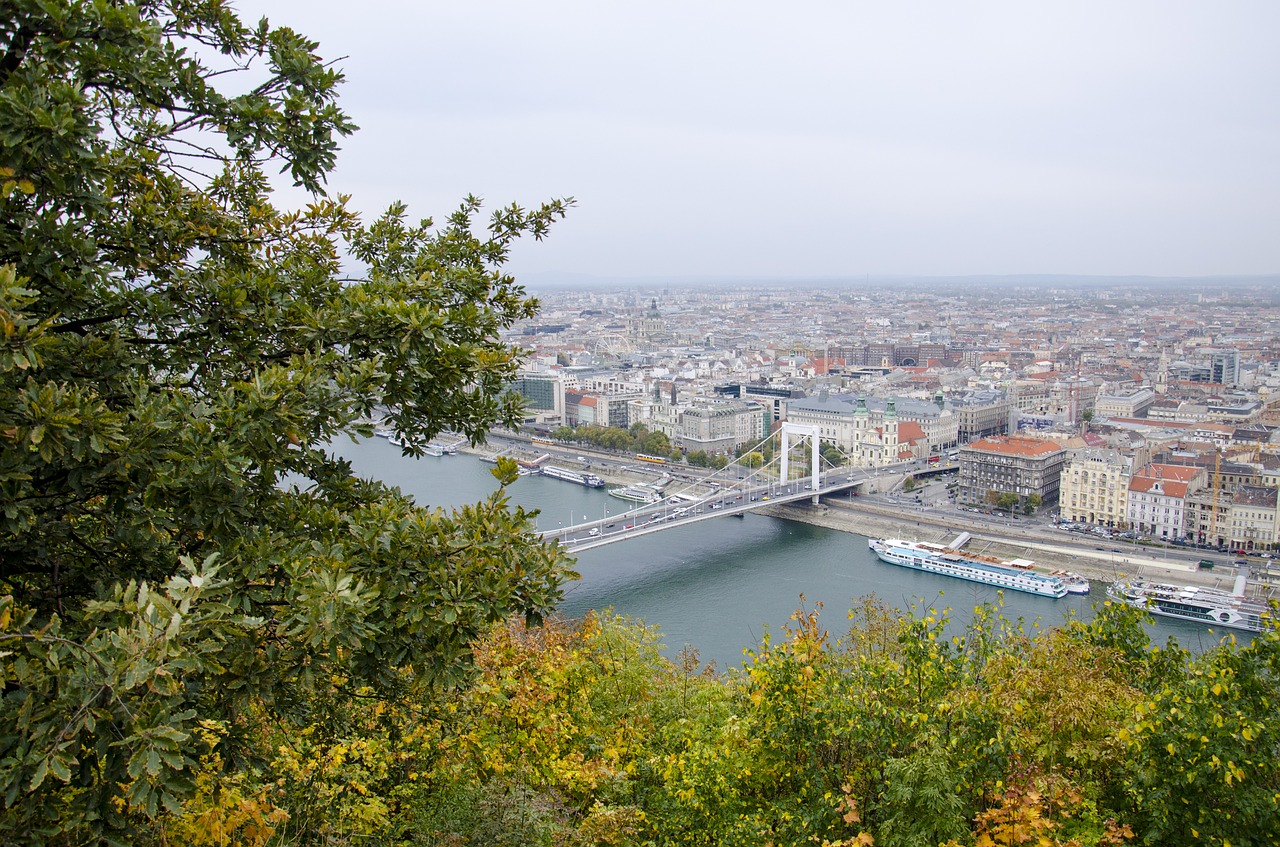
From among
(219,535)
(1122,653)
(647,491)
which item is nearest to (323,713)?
(219,535)

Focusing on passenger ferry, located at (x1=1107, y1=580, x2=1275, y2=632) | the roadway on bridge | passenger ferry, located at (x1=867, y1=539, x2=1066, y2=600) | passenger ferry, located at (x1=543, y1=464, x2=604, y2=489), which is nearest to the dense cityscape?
the roadway on bridge

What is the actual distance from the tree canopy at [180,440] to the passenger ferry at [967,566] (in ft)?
30.8

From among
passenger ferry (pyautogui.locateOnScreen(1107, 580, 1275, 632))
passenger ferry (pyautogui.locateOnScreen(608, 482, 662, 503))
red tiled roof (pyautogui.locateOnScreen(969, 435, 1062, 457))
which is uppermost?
red tiled roof (pyautogui.locateOnScreen(969, 435, 1062, 457))

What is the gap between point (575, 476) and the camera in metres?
16.2

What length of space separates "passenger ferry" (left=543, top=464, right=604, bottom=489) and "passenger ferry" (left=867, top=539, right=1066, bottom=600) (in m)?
5.73

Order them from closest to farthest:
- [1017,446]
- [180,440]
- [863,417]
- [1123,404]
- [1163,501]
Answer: [180,440] → [1163,501] → [1017,446] → [863,417] → [1123,404]

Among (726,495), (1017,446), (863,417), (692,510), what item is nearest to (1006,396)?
(863,417)

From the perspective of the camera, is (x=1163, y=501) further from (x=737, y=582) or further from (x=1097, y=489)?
(x=737, y=582)

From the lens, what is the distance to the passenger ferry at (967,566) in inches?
378

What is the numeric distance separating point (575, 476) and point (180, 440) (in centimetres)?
1529

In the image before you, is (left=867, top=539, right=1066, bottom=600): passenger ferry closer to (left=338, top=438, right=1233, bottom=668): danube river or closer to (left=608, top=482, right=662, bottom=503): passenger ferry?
(left=338, top=438, right=1233, bottom=668): danube river

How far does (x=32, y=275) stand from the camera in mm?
1004

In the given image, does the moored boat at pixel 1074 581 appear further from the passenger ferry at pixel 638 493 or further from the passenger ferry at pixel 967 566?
the passenger ferry at pixel 638 493

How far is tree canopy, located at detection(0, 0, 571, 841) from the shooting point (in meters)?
0.80
